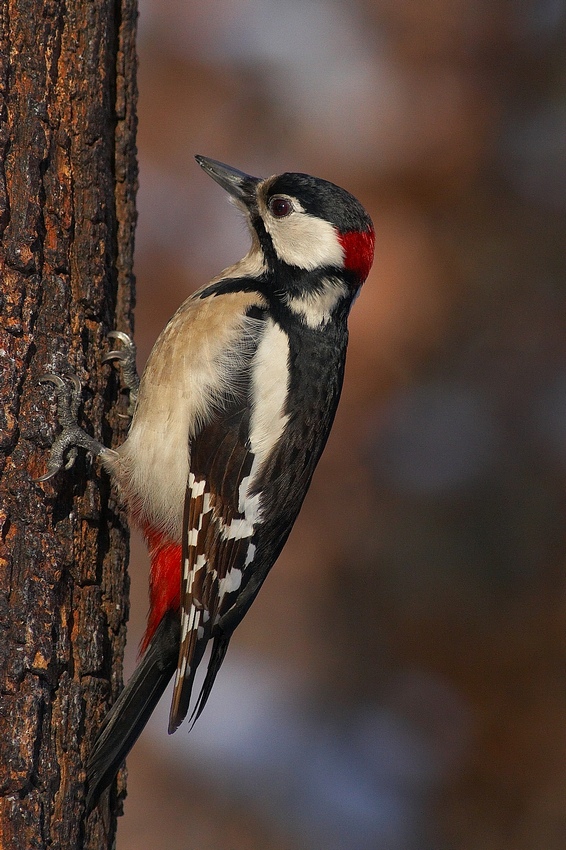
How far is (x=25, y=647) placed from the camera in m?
2.00

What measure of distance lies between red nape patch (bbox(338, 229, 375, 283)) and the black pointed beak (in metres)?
0.38

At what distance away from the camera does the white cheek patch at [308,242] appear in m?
2.84

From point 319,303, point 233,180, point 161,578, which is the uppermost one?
point 233,180

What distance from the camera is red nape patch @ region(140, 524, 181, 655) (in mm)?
2538

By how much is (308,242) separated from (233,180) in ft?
1.22

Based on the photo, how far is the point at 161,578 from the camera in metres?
2.58

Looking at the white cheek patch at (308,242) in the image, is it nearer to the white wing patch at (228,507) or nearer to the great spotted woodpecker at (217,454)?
the great spotted woodpecker at (217,454)

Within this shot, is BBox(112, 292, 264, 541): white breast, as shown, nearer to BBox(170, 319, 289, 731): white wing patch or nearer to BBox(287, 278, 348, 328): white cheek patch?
BBox(170, 319, 289, 731): white wing patch

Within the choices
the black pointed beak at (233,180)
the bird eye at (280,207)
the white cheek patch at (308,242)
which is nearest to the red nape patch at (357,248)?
the white cheek patch at (308,242)

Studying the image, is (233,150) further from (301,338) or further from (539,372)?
(301,338)

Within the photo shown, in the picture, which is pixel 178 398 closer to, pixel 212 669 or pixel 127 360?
pixel 127 360

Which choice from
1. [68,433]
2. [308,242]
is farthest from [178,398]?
[308,242]

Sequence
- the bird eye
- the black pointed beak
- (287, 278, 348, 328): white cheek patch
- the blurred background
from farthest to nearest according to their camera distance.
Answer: the blurred background → the black pointed beak → the bird eye → (287, 278, 348, 328): white cheek patch

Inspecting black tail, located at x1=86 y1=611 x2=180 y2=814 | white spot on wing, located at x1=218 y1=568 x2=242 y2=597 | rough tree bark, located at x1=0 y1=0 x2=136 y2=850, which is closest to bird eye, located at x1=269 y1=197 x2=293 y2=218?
rough tree bark, located at x1=0 y1=0 x2=136 y2=850
